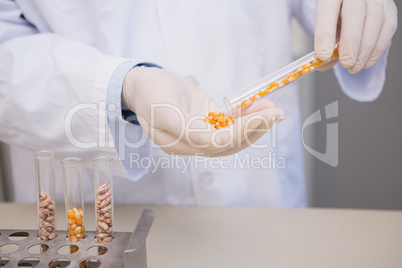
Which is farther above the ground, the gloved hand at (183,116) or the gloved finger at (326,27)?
the gloved finger at (326,27)

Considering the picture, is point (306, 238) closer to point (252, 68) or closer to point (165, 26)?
point (252, 68)

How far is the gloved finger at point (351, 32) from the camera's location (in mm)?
677

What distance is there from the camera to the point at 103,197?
1.99 ft

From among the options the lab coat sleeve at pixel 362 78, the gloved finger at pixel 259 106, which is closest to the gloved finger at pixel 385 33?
the lab coat sleeve at pixel 362 78

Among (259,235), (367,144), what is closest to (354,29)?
(259,235)

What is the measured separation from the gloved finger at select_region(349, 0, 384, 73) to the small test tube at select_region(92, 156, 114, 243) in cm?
41

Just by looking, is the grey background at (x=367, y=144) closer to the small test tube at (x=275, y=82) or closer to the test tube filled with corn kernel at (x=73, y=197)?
the small test tube at (x=275, y=82)

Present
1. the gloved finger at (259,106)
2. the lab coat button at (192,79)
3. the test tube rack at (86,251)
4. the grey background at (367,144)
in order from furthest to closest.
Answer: the grey background at (367,144) → the lab coat button at (192,79) → the gloved finger at (259,106) → the test tube rack at (86,251)

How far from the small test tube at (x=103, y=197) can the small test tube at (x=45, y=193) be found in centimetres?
6

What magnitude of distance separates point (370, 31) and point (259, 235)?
1.17ft

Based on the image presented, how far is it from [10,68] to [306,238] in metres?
0.55

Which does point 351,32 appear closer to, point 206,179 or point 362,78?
point 362,78

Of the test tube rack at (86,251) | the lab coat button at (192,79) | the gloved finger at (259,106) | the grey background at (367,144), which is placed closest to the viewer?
the test tube rack at (86,251)

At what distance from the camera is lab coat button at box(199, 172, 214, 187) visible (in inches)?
32.4
